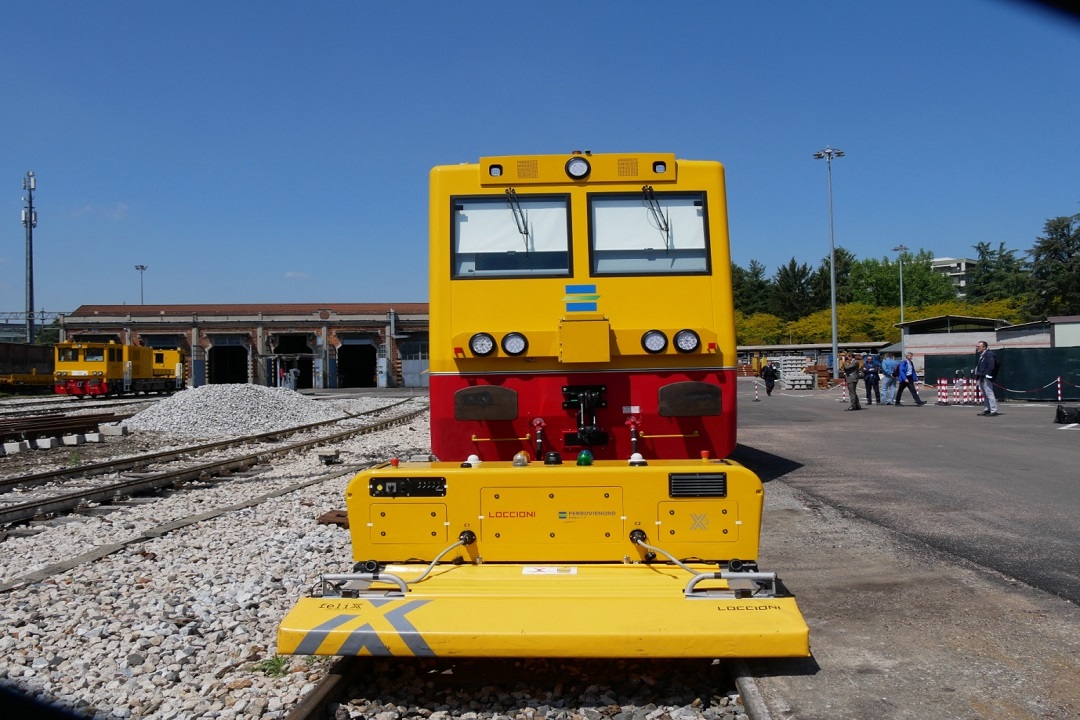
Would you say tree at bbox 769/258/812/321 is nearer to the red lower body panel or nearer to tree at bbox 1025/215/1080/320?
tree at bbox 1025/215/1080/320

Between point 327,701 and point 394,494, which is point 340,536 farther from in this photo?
point 327,701

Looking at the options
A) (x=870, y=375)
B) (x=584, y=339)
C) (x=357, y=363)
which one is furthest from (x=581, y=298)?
(x=357, y=363)

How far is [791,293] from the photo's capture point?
94250mm

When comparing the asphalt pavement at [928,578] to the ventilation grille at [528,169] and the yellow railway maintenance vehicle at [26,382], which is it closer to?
the ventilation grille at [528,169]

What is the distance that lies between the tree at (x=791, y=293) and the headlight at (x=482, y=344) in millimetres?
92936

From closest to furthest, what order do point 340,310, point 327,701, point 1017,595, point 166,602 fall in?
point 327,701, point 1017,595, point 166,602, point 340,310

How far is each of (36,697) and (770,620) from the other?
3427 millimetres

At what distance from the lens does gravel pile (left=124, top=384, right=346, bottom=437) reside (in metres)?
21.8

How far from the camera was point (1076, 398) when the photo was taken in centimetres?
2441

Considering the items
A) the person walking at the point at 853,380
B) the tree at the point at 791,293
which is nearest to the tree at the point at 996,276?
the tree at the point at 791,293

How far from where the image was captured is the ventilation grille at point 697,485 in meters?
4.25

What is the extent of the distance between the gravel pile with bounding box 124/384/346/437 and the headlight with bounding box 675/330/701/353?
1777 centimetres

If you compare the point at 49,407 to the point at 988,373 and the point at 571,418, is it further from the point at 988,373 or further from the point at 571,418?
the point at 571,418

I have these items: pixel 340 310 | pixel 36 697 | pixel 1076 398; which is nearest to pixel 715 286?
pixel 36 697
